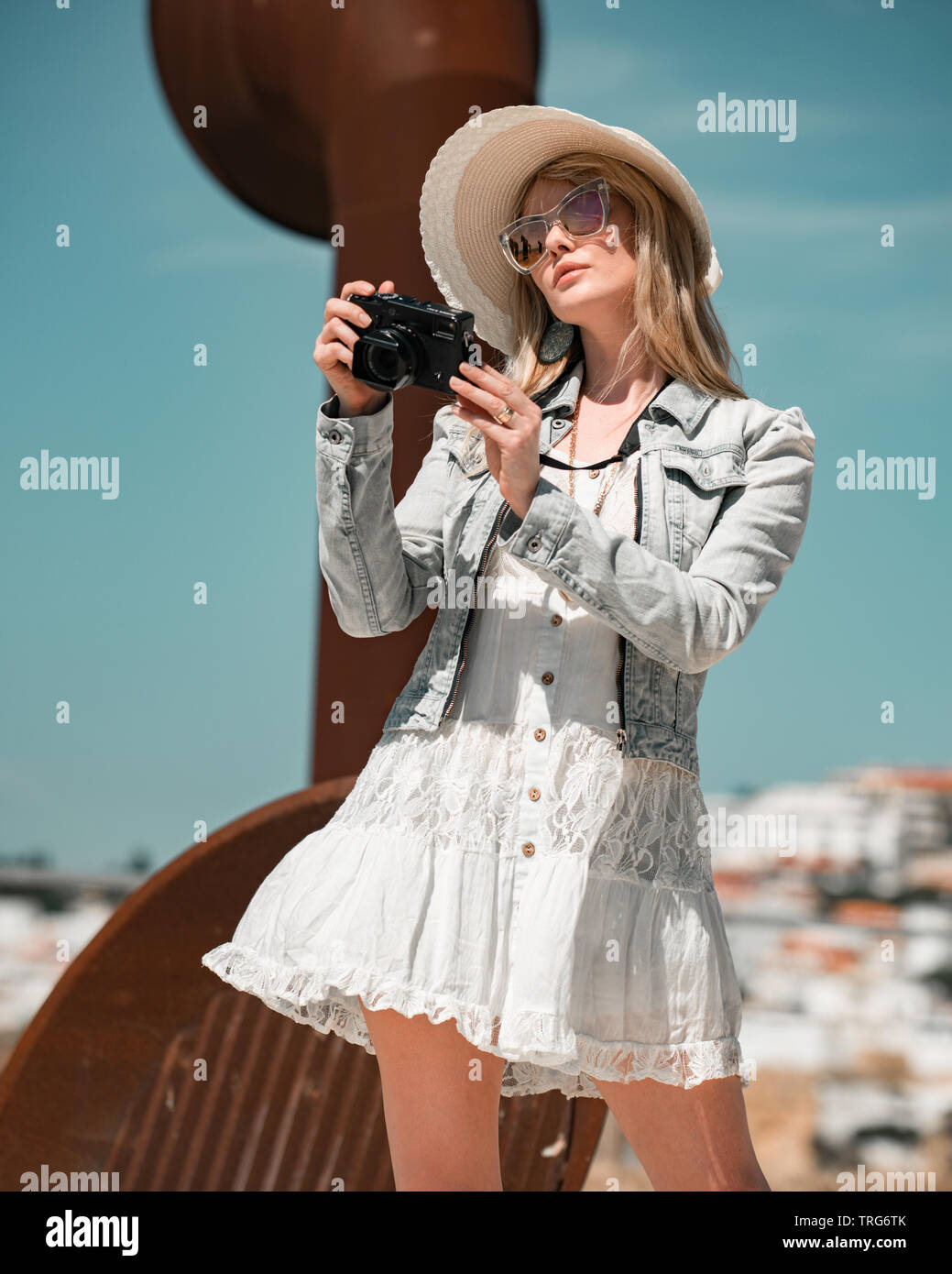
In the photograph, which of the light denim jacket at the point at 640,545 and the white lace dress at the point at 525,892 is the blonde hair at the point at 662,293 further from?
the white lace dress at the point at 525,892

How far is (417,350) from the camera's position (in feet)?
4.15

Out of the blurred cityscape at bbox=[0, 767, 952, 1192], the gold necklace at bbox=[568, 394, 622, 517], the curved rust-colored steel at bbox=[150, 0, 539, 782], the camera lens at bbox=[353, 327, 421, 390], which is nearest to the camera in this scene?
the camera lens at bbox=[353, 327, 421, 390]

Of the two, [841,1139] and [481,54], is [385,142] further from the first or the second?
[841,1139]

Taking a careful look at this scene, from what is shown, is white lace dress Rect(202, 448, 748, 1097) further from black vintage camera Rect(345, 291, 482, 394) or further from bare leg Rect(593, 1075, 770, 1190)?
black vintage camera Rect(345, 291, 482, 394)

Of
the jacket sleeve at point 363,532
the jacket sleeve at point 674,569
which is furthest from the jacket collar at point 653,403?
the jacket sleeve at point 363,532

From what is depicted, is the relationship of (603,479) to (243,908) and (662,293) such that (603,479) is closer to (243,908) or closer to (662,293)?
(662,293)

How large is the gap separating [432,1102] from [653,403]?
781 mm

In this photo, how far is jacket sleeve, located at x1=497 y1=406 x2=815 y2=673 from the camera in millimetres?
1163

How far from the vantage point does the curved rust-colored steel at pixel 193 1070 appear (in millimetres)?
2096

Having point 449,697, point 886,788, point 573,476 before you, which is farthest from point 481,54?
point 886,788

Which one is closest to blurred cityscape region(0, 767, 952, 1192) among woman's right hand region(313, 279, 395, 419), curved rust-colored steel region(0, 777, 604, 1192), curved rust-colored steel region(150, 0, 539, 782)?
curved rust-colored steel region(0, 777, 604, 1192)

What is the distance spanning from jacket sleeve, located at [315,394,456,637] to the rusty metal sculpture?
0.81 metres
